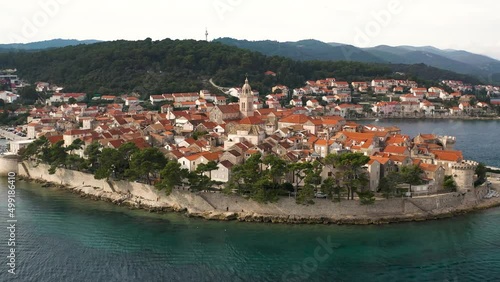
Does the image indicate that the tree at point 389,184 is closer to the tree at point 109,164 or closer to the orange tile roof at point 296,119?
the tree at point 109,164

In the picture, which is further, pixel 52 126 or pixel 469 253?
pixel 52 126

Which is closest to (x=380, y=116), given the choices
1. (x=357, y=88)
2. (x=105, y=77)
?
(x=357, y=88)

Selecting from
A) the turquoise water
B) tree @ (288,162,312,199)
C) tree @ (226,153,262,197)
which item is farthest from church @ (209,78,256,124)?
the turquoise water

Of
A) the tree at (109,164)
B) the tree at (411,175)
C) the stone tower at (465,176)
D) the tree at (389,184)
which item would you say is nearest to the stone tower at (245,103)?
the tree at (109,164)

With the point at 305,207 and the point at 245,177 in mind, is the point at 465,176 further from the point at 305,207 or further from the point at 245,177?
the point at 245,177

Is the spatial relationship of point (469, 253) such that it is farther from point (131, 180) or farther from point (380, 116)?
point (380, 116)

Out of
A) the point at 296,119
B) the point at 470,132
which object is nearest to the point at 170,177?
the point at 296,119

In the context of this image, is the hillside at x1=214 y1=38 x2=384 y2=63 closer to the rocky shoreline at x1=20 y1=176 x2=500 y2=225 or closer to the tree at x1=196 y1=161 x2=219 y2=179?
the tree at x1=196 y1=161 x2=219 y2=179
